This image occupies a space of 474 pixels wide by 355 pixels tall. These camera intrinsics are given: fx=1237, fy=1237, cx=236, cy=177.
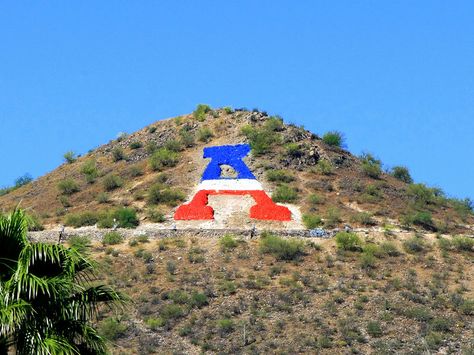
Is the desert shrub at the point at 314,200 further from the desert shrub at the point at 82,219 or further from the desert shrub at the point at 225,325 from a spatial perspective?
the desert shrub at the point at 225,325

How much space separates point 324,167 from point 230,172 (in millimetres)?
6373

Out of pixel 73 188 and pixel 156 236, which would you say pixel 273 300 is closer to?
pixel 156 236

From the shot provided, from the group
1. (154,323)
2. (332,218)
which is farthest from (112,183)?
(154,323)

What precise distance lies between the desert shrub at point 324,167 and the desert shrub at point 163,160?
954 centimetres

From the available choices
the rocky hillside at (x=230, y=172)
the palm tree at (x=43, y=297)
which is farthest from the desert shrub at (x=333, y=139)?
the palm tree at (x=43, y=297)

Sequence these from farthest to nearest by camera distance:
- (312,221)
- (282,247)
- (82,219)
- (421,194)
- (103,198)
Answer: (421,194)
(103,198)
(82,219)
(312,221)
(282,247)

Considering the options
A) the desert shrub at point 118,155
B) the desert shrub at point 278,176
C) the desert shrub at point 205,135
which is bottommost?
the desert shrub at point 278,176

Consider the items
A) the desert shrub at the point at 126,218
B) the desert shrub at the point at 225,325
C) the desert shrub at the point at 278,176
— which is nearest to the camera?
the desert shrub at the point at 225,325

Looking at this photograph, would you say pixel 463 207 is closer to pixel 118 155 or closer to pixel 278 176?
pixel 278 176

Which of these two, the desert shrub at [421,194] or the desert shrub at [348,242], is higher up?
the desert shrub at [421,194]

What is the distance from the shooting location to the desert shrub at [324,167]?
8119cm

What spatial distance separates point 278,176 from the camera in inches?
3120

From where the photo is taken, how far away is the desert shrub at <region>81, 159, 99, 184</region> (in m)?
83.4

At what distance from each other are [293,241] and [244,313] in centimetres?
982
